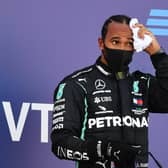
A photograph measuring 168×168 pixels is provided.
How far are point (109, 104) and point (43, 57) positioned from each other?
95 centimetres

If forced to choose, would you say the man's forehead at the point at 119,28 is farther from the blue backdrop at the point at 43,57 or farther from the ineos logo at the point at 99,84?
the blue backdrop at the point at 43,57

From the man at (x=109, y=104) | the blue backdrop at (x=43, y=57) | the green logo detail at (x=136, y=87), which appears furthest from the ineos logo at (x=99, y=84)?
the blue backdrop at (x=43, y=57)

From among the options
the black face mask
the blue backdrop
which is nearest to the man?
the black face mask

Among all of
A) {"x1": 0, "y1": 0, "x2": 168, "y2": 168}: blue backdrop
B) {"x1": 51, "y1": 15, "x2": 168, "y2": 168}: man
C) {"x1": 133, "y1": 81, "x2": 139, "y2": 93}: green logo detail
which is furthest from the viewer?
{"x1": 0, "y1": 0, "x2": 168, "y2": 168}: blue backdrop

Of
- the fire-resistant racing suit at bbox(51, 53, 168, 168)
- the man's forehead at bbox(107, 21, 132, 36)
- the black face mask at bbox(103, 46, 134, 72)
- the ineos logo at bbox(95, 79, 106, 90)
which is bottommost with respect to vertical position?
the fire-resistant racing suit at bbox(51, 53, 168, 168)

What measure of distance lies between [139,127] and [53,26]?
102cm

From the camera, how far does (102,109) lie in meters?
1.75

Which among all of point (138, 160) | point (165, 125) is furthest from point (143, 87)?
point (165, 125)

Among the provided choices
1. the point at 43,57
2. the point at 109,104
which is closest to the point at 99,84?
the point at 109,104

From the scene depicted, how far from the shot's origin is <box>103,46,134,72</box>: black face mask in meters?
1.77

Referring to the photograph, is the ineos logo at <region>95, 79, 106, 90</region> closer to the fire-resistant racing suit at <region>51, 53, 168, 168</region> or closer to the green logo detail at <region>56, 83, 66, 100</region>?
the fire-resistant racing suit at <region>51, 53, 168, 168</region>

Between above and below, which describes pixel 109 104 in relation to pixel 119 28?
below

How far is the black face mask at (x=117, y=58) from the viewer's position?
1767mm

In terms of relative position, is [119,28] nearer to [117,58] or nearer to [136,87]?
[117,58]
